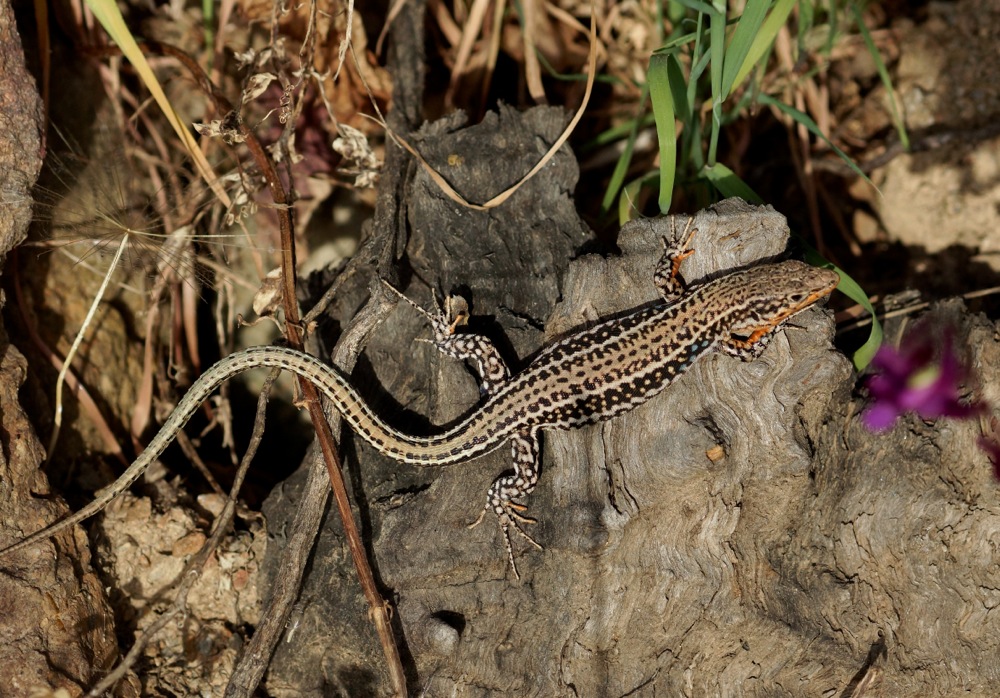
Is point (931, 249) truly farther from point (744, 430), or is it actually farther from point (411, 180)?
point (411, 180)

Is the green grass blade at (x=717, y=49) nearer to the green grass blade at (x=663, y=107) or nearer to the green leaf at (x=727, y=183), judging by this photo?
the green grass blade at (x=663, y=107)

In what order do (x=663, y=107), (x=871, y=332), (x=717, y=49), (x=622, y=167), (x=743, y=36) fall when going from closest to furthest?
1. (x=743, y=36)
2. (x=717, y=49)
3. (x=663, y=107)
4. (x=871, y=332)
5. (x=622, y=167)

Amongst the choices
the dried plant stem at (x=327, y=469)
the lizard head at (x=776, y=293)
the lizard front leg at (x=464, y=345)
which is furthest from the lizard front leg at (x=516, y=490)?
the lizard head at (x=776, y=293)

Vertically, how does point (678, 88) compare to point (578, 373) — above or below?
above

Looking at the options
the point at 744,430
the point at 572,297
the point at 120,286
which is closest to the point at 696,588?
the point at 744,430

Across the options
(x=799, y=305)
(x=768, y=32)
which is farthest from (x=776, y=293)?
(x=768, y=32)

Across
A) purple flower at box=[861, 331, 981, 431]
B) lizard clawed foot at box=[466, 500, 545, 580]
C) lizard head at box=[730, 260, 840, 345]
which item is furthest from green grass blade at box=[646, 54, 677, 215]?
lizard clawed foot at box=[466, 500, 545, 580]

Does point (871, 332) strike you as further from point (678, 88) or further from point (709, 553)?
point (678, 88)
